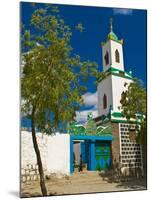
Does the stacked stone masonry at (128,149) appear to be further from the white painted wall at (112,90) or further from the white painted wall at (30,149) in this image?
the white painted wall at (30,149)

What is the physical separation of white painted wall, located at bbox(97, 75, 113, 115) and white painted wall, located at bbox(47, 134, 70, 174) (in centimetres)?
64

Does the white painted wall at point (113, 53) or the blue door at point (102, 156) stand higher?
the white painted wall at point (113, 53)

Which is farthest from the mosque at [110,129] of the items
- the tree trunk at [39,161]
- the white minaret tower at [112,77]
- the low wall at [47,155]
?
the tree trunk at [39,161]

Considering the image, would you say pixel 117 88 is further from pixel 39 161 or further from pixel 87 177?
pixel 39 161

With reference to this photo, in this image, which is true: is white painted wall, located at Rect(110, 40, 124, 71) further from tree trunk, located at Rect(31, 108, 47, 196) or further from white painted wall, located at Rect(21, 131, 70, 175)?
tree trunk, located at Rect(31, 108, 47, 196)

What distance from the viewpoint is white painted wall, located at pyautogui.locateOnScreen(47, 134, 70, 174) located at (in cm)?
675

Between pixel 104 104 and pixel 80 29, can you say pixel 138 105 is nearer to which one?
pixel 104 104

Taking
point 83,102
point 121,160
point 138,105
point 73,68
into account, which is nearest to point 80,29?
point 73,68

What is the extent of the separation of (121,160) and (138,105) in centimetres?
85

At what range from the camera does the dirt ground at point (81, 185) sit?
6.59 m

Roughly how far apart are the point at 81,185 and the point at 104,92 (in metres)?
1.34

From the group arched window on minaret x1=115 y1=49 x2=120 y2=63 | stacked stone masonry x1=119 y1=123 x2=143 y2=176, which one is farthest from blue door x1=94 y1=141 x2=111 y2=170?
arched window on minaret x1=115 y1=49 x2=120 y2=63

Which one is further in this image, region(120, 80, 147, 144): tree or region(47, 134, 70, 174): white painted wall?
region(120, 80, 147, 144): tree

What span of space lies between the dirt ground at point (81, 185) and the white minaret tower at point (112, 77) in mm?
926
